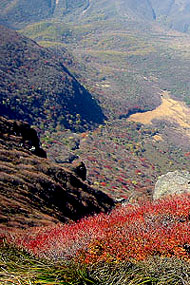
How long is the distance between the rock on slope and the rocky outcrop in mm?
3484

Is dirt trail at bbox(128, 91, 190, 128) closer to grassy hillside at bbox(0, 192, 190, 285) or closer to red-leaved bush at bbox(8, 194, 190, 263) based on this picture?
red-leaved bush at bbox(8, 194, 190, 263)

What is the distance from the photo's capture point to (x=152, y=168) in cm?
6438

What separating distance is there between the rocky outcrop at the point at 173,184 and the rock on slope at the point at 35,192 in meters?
3.48

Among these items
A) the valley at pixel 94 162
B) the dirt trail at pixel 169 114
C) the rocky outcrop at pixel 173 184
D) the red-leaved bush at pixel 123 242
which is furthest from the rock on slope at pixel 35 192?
the dirt trail at pixel 169 114

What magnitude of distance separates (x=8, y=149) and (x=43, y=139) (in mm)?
42029

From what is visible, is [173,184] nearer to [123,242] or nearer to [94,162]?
[123,242]

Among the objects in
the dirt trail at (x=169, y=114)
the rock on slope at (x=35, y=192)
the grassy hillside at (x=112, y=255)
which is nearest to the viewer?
the grassy hillside at (x=112, y=255)

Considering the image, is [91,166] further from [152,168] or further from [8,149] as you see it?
[8,149]

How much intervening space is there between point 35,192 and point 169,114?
101 metres

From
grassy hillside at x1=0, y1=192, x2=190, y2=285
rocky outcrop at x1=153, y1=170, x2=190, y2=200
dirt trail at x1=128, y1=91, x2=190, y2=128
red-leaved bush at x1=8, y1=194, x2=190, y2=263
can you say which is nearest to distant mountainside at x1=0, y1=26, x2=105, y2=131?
dirt trail at x1=128, y1=91, x2=190, y2=128

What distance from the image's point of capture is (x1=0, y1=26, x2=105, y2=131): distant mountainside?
6378 cm

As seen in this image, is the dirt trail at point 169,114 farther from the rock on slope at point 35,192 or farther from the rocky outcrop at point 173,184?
the rock on slope at point 35,192

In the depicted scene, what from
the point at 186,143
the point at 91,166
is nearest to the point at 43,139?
the point at 91,166

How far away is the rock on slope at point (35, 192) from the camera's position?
10570 millimetres
